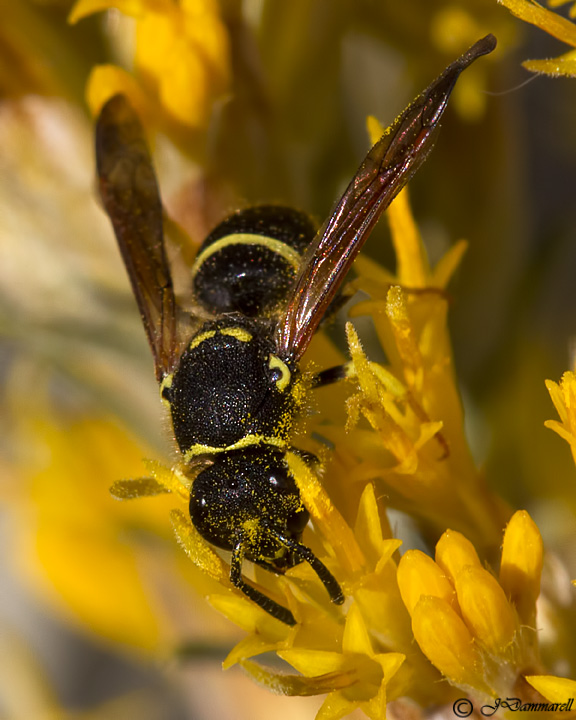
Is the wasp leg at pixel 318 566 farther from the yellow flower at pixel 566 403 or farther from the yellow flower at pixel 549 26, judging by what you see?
the yellow flower at pixel 549 26

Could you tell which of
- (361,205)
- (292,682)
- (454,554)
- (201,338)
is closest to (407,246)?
(361,205)

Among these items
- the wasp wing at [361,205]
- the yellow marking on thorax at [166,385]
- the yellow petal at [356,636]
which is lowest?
the yellow petal at [356,636]

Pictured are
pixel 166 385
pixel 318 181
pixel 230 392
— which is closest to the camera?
pixel 230 392

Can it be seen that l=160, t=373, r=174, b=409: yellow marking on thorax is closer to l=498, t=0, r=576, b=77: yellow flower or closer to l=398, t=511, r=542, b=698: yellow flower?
l=398, t=511, r=542, b=698: yellow flower

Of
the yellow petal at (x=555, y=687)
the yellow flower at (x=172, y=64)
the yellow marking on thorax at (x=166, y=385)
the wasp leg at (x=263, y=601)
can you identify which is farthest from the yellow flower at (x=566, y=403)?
the yellow flower at (x=172, y=64)

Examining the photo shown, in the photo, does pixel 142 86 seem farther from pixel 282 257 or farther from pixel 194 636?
pixel 194 636

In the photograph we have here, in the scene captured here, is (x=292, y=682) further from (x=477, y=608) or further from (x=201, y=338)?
(x=201, y=338)
